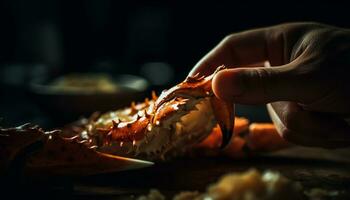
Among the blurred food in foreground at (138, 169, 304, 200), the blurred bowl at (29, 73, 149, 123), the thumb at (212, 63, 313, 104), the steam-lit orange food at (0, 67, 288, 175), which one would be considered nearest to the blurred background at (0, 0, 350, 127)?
the blurred bowl at (29, 73, 149, 123)

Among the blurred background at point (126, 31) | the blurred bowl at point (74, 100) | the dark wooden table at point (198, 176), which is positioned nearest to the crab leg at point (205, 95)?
the dark wooden table at point (198, 176)

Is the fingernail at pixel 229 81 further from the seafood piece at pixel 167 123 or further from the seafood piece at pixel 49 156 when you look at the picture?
the seafood piece at pixel 49 156

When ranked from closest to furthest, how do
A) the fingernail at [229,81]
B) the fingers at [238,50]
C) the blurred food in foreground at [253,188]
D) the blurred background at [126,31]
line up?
the blurred food in foreground at [253,188]
the fingernail at [229,81]
the fingers at [238,50]
the blurred background at [126,31]

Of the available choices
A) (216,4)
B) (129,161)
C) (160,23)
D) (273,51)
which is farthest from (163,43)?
(129,161)

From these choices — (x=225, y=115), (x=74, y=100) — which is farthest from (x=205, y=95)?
(x=74, y=100)

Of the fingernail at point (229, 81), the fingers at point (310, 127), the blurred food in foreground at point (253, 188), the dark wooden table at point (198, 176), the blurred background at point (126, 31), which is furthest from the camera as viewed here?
the blurred background at point (126, 31)

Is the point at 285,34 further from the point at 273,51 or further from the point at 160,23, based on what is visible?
the point at 160,23

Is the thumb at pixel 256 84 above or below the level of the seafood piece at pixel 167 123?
above
